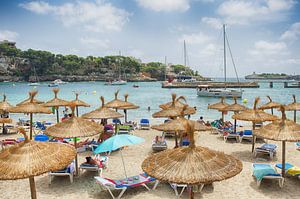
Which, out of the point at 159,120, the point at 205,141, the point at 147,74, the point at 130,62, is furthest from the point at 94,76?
the point at 205,141

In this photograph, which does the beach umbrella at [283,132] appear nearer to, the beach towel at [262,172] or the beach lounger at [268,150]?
the beach towel at [262,172]

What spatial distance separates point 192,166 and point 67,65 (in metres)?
139

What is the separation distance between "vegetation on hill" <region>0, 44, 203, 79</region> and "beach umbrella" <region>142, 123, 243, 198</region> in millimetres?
125162

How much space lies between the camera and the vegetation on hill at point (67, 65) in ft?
429

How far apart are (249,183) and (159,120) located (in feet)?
50.7

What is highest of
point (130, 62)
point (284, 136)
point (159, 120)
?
point (130, 62)

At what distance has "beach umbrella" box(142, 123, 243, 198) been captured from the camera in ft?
15.5

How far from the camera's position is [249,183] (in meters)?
8.59

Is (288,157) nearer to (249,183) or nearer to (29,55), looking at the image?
(249,183)

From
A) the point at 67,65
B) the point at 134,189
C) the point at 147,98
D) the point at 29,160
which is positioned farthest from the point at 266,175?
the point at 67,65

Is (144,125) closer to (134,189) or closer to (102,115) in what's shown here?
(102,115)

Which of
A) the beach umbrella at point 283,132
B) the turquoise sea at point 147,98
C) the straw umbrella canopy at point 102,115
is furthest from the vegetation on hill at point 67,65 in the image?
the beach umbrella at point 283,132

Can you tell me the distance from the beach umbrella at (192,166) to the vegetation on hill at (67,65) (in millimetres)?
125162

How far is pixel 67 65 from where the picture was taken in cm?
13538
